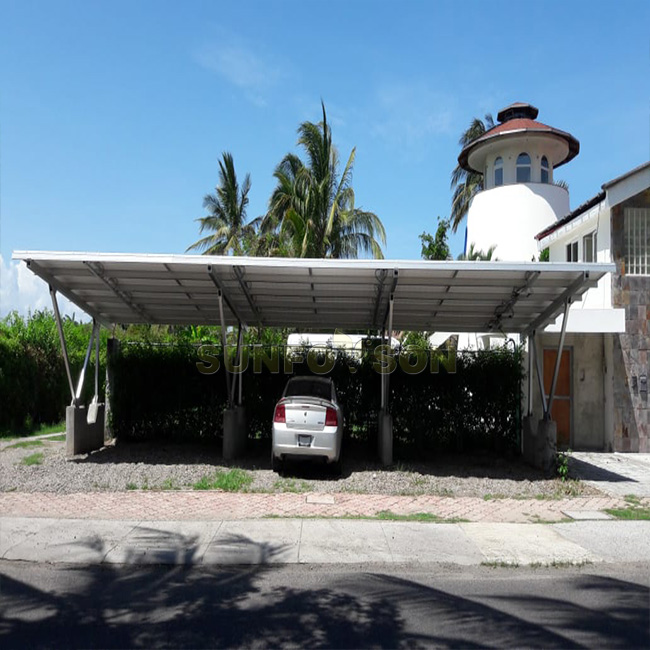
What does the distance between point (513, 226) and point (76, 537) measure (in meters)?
20.3

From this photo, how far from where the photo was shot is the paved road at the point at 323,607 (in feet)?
16.0

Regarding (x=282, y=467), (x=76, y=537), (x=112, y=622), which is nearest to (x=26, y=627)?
(x=112, y=622)

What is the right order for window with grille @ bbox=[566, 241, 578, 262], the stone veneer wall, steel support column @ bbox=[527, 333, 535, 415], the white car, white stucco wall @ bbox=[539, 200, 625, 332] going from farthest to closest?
window with grille @ bbox=[566, 241, 578, 262]
the stone veneer wall
white stucco wall @ bbox=[539, 200, 625, 332]
steel support column @ bbox=[527, 333, 535, 415]
the white car

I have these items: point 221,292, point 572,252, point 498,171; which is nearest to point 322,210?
point 498,171

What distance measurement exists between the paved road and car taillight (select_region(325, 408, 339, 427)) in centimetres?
451

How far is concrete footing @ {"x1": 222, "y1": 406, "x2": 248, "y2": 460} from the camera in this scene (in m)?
12.8

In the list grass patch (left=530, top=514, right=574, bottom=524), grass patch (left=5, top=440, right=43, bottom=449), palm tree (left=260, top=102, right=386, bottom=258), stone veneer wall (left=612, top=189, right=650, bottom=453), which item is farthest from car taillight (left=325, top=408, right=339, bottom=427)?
palm tree (left=260, top=102, right=386, bottom=258)

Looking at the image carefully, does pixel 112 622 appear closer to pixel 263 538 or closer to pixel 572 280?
pixel 263 538

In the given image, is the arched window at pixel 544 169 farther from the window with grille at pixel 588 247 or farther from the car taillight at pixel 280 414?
the car taillight at pixel 280 414

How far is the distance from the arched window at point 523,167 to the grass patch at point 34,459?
19.5 metres

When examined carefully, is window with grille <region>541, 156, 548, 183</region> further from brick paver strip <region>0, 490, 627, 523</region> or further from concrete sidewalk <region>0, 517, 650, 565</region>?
concrete sidewalk <region>0, 517, 650, 565</region>

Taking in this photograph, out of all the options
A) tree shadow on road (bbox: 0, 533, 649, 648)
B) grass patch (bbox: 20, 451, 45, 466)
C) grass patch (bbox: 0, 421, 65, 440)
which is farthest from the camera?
grass patch (bbox: 0, 421, 65, 440)

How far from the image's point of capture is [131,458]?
12828 mm

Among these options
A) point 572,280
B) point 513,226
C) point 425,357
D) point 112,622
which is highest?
point 513,226
